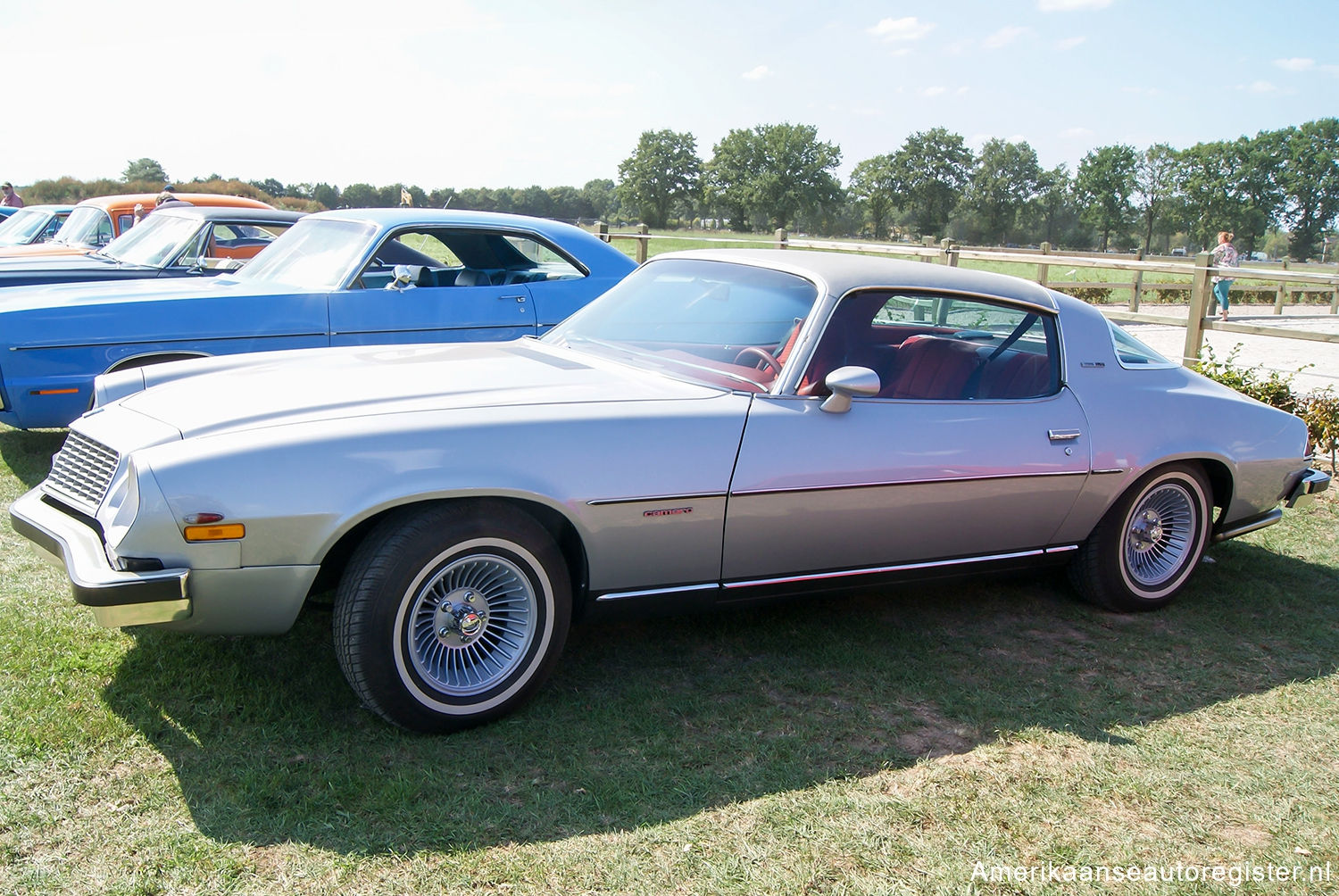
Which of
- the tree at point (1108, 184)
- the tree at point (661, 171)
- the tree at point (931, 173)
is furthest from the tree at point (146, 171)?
the tree at point (1108, 184)

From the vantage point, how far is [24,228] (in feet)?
44.0

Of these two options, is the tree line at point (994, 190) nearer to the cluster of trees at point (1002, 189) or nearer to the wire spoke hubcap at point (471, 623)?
the cluster of trees at point (1002, 189)

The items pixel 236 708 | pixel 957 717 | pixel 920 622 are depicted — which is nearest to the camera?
pixel 236 708

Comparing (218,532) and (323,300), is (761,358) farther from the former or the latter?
(323,300)

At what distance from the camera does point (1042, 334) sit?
4.09 meters

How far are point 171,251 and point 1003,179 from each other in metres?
101

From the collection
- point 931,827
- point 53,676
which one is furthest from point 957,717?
point 53,676

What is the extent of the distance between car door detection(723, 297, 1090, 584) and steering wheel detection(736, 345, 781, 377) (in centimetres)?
15

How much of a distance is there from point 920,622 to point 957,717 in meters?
0.81

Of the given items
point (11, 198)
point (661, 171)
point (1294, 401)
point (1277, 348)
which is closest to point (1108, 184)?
point (661, 171)

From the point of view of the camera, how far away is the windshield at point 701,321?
3557mm

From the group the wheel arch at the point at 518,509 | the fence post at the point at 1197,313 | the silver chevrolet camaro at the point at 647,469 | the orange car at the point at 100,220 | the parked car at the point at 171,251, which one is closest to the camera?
the silver chevrolet camaro at the point at 647,469

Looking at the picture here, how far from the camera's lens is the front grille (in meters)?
2.90

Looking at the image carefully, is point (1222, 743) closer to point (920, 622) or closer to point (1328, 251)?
point (920, 622)
